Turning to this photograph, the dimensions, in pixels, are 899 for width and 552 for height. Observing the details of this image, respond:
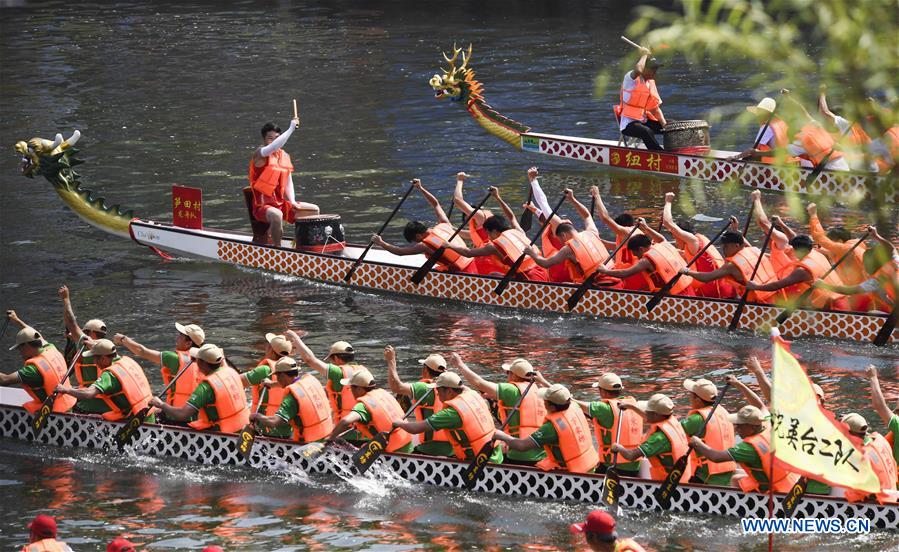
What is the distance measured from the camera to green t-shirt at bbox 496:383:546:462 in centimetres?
1533

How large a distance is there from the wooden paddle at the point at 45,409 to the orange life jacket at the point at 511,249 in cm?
666

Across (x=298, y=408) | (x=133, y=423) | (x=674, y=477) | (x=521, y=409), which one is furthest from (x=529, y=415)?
(x=133, y=423)

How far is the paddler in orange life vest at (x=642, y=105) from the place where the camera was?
94.4 feet

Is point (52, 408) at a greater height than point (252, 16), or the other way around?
point (252, 16)

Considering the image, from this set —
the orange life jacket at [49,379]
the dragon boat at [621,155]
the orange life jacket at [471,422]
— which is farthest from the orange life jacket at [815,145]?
the orange life jacket at [49,379]

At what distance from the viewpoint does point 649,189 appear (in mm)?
29484

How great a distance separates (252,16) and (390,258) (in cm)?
2837

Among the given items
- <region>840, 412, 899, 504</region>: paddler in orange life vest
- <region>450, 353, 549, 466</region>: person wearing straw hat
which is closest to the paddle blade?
<region>450, 353, 549, 466</region>: person wearing straw hat

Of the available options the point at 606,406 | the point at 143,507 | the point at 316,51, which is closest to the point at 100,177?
the point at 316,51

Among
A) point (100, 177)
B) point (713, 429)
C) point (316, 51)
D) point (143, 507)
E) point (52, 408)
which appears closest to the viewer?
point (713, 429)

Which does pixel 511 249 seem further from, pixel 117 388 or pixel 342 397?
pixel 117 388

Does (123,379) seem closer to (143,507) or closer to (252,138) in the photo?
(143,507)

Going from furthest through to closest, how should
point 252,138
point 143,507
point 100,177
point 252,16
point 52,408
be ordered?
point 252,16 < point 252,138 < point 100,177 < point 52,408 < point 143,507

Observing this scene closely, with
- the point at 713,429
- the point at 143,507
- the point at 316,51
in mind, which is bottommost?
the point at 143,507
